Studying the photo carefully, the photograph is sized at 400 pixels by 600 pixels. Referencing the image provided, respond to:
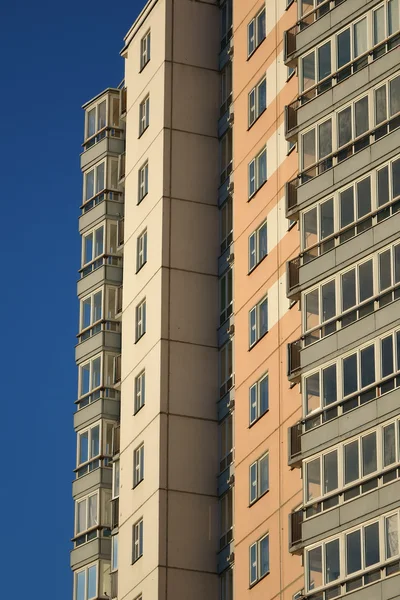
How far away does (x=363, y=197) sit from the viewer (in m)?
50.4

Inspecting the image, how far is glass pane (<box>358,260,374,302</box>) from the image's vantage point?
1929 inches

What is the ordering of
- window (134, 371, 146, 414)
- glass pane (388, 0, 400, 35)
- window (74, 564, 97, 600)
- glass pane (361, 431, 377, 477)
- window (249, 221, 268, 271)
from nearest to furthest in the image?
1. glass pane (361, 431, 377, 477)
2. glass pane (388, 0, 400, 35)
3. window (249, 221, 268, 271)
4. window (134, 371, 146, 414)
5. window (74, 564, 97, 600)

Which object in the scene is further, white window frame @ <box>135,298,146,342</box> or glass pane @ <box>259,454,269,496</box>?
white window frame @ <box>135,298,146,342</box>

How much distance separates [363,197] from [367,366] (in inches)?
211

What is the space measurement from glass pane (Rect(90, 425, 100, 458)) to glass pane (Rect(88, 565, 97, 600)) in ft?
14.9

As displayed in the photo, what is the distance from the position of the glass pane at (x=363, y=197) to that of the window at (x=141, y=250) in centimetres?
1611

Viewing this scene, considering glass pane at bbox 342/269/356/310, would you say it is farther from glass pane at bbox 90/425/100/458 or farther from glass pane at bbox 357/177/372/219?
glass pane at bbox 90/425/100/458

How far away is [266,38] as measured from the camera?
2398 inches

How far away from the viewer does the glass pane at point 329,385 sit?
4950 centimetres

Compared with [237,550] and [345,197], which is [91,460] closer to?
[237,550]

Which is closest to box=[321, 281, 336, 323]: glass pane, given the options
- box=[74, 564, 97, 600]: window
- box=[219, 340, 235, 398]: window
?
box=[219, 340, 235, 398]: window

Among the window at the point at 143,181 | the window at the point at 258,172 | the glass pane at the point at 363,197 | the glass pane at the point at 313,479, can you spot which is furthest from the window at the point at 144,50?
the glass pane at the point at 313,479

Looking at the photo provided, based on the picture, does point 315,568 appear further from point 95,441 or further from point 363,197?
point 95,441

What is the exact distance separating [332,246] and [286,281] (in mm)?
3720
